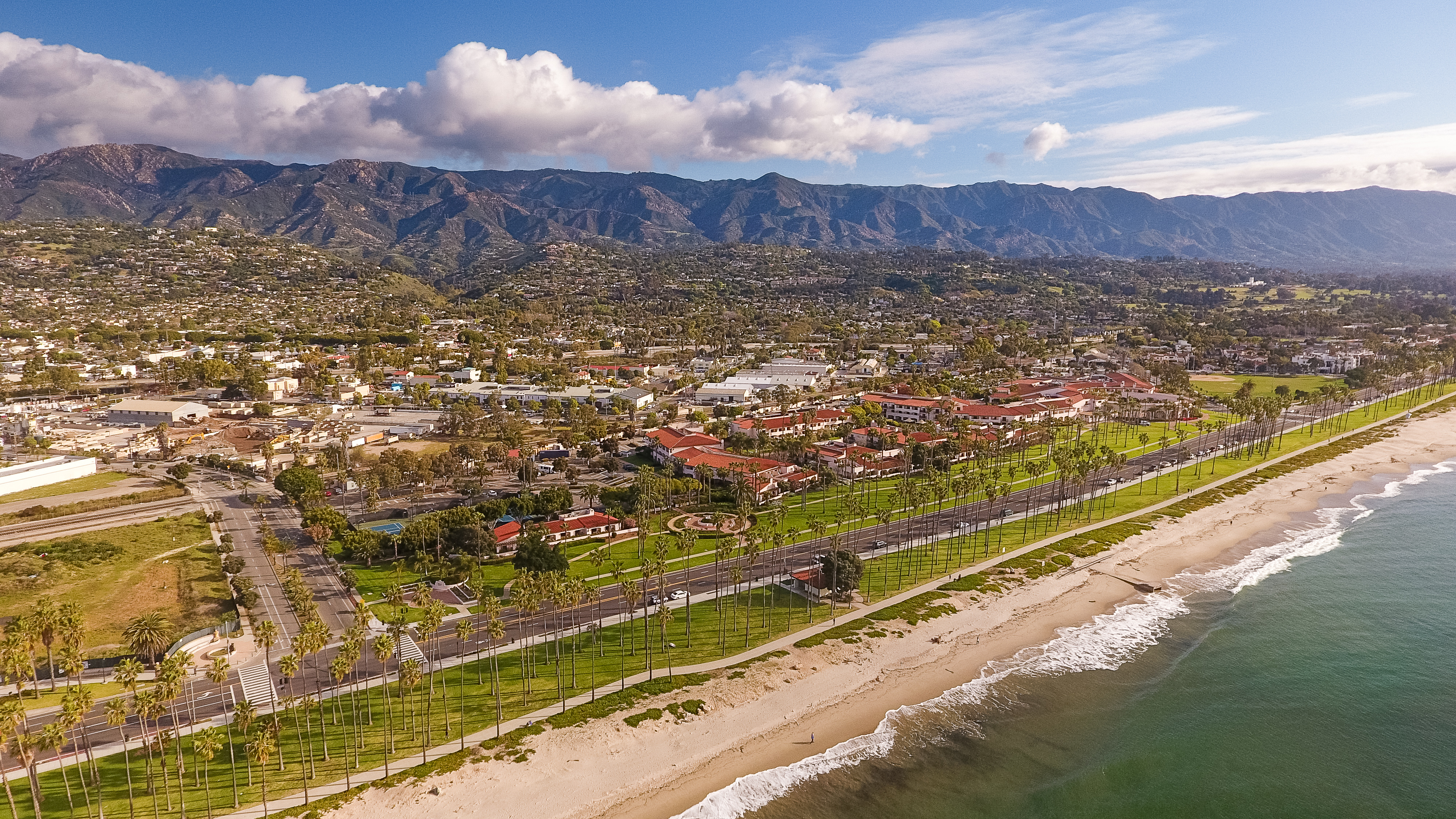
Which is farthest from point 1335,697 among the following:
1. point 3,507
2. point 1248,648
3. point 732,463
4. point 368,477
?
point 3,507

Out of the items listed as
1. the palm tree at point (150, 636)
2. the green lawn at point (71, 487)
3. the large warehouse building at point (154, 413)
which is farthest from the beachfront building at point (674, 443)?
the large warehouse building at point (154, 413)

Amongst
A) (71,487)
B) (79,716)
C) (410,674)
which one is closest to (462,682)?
(410,674)

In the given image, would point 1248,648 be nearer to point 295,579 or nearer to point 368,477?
point 295,579

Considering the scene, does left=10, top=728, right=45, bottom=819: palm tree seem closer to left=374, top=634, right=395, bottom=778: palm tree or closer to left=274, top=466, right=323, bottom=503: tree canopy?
left=374, top=634, right=395, bottom=778: palm tree

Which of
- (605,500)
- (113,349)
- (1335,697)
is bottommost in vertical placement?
(1335,697)

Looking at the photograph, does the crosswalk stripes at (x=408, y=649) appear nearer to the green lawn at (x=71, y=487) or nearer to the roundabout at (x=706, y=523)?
the roundabout at (x=706, y=523)

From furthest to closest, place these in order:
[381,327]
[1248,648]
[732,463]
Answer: [381,327]
[732,463]
[1248,648]
